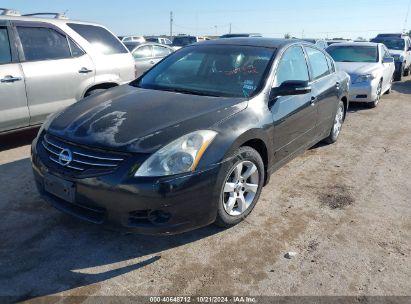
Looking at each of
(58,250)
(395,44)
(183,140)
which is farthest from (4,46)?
(395,44)

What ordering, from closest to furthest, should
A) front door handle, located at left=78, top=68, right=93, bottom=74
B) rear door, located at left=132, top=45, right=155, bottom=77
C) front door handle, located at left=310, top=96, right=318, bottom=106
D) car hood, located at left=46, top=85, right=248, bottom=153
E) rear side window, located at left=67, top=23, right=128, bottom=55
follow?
1. car hood, located at left=46, top=85, right=248, bottom=153
2. front door handle, located at left=310, top=96, right=318, bottom=106
3. front door handle, located at left=78, top=68, right=93, bottom=74
4. rear side window, located at left=67, top=23, right=128, bottom=55
5. rear door, located at left=132, top=45, right=155, bottom=77

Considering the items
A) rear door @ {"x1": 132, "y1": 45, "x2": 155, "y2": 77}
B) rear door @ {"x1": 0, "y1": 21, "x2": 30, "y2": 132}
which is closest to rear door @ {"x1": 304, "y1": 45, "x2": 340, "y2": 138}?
rear door @ {"x1": 0, "y1": 21, "x2": 30, "y2": 132}

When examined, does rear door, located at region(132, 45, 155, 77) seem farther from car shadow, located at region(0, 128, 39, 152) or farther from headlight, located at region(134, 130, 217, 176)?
headlight, located at region(134, 130, 217, 176)

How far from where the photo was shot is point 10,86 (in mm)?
4785

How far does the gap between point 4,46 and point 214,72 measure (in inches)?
115

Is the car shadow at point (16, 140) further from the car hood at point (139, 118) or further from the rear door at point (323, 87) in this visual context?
the rear door at point (323, 87)

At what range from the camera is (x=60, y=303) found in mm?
2428

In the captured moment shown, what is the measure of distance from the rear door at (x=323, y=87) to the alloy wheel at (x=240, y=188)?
59.5 inches

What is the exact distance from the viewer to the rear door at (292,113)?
3.72 meters

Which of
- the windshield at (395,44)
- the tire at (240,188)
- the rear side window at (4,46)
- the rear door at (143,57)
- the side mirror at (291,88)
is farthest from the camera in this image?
the windshield at (395,44)

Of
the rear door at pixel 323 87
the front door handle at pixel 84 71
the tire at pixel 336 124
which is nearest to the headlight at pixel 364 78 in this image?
the tire at pixel 336 124

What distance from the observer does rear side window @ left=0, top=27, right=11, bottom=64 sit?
15.9ft

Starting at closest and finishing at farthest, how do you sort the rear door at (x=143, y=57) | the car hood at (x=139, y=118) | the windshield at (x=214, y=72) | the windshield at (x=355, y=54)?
the car hood at (x=139, y=118) < the windshield at (x=214, y=72) < the windshield at (x=355, y=54) < the rear door at (x=143, y=57)

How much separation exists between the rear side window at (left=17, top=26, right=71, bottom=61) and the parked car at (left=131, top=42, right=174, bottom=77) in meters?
4.82
